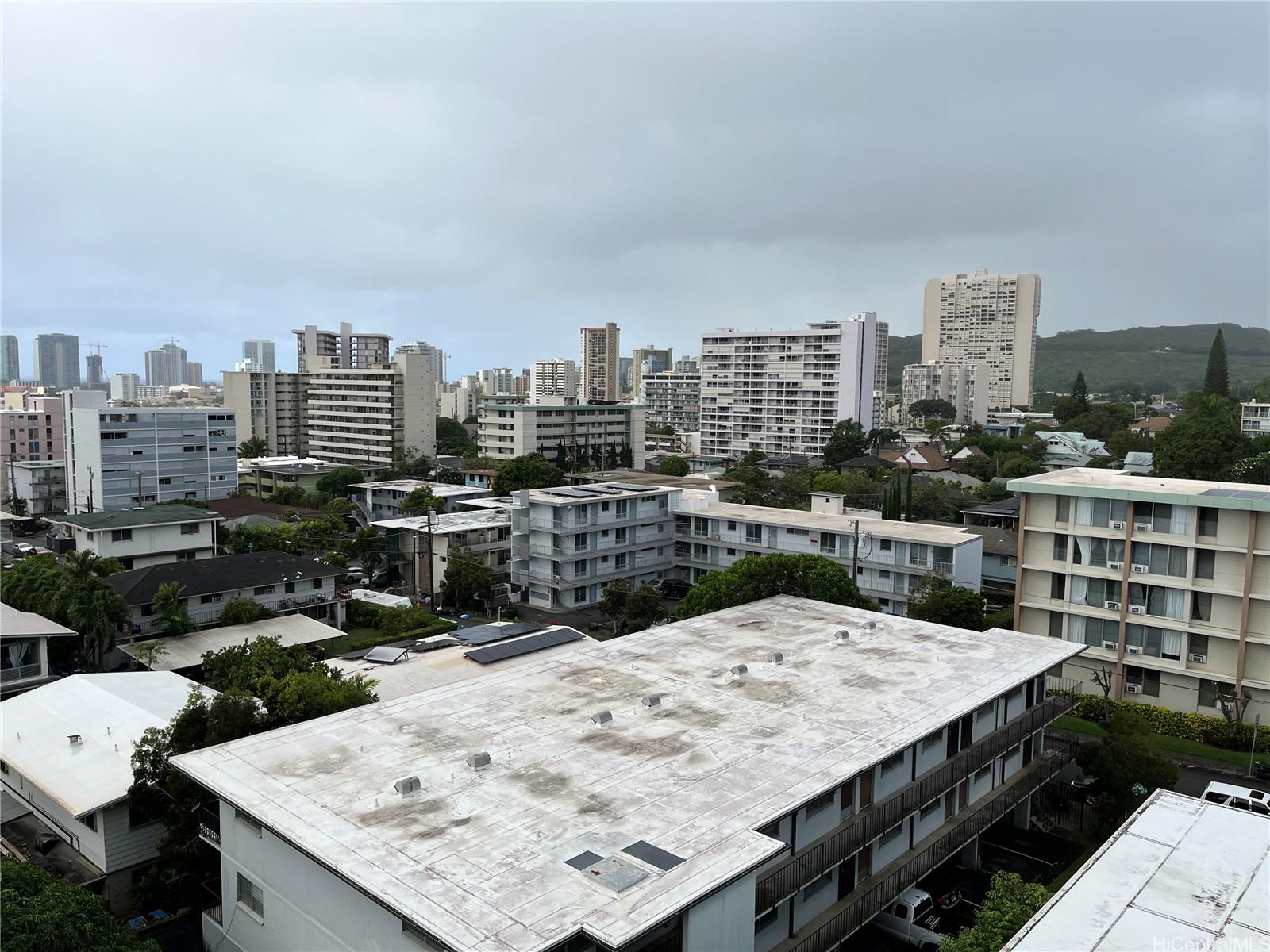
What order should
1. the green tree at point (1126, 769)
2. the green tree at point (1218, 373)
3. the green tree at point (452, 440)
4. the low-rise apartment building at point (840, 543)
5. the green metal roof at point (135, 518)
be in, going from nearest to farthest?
the green tree at point (1126, 769) → the low-rise apartment building at point (840, 543) → the green metal roof at point (135, 518) → the green tree at point (452, 440) → the green tree at point (1218, 373)

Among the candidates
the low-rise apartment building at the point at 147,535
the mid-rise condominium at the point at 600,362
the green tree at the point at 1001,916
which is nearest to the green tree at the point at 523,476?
the low-rise apartment building at the point at 147,535

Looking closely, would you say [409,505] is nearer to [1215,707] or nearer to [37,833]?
[37,833]

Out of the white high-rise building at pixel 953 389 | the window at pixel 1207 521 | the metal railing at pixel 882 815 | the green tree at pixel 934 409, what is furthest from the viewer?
the white high-rise building at pixel 953 389

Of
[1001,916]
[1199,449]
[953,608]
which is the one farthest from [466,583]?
[1199,449]

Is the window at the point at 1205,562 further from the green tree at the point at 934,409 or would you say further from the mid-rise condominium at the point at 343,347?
the green tree at the point at 934,409

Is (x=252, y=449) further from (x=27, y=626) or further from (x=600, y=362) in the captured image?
(x=600, y=362)

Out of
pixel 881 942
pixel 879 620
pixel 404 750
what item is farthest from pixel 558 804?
pixel 879 620
